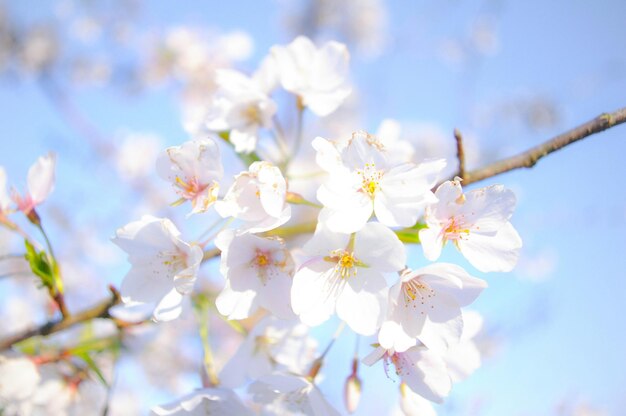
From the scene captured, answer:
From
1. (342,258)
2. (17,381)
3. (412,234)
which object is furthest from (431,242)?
(17,381)

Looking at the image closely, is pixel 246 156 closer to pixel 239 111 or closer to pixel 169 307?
pixel 239 111

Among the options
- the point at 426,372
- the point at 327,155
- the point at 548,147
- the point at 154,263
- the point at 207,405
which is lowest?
the point at 207,405

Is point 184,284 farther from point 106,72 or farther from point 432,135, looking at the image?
point 106,72

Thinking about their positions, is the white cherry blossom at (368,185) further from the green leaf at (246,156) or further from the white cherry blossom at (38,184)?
the white cherry blossom at (38,184)

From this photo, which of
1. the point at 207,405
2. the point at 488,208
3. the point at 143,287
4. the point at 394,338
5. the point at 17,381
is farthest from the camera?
the point at 17,381

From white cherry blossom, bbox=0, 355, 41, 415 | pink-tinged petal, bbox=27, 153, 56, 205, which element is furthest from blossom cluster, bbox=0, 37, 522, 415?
white cherry blossom, bbox=0, 355, 41, 415

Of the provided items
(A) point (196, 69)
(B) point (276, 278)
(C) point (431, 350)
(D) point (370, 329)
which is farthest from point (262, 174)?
(A) point (196, 69)

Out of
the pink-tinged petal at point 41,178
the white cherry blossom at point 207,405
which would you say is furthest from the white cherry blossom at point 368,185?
the pink-tinged petal at point 41,178
